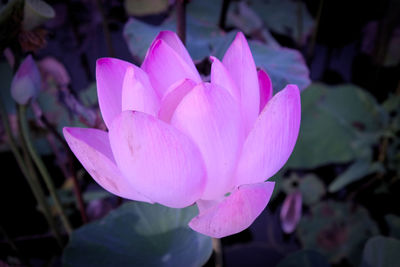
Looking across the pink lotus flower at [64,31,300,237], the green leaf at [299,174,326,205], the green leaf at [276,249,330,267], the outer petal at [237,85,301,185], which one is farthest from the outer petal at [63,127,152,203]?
the green leaf at [299,174,326,205]

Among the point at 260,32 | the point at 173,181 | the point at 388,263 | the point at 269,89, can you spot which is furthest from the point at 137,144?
the point at 260,32

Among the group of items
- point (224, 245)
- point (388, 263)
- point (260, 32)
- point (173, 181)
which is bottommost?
point (224, 245)

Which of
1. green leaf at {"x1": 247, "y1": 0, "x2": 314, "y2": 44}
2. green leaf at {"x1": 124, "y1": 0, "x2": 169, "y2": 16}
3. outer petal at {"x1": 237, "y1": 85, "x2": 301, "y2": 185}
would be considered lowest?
green leaf at {"x1": 247, "y1": 0, "x2": 314, "y2": 44}

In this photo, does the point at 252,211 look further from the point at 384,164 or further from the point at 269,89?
the point at 384,164

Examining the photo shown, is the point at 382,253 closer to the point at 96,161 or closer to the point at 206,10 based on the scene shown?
the point at 96,161

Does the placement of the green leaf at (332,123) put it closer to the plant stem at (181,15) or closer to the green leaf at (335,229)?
the green leaf at (335,229)

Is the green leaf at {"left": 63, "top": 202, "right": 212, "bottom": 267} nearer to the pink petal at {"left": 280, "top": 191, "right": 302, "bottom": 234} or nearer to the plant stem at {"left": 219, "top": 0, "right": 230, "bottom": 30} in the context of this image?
the pink petal at {"left": 280, "top": 191, "right": 302, "bottom": 234}

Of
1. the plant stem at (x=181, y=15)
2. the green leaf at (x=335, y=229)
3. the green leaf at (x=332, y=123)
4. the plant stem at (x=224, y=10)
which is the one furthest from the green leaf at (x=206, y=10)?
the green leaf at (x=335, y=229)
